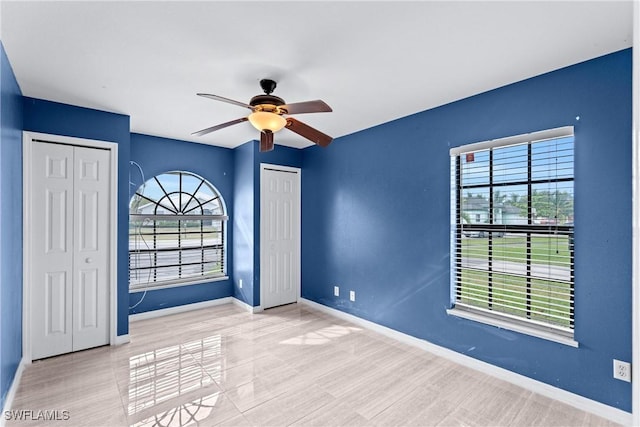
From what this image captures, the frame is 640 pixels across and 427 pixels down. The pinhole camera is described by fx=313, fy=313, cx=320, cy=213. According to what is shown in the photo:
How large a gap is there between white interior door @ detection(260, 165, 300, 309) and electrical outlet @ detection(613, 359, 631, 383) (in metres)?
3.70

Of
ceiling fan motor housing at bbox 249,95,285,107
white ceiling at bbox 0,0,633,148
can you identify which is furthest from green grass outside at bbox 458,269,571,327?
ceiling fan motor housing at bbox 249,95,285,107

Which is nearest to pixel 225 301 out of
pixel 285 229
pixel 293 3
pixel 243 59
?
pixel 285 229

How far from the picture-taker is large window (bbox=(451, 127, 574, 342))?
2.35 metres

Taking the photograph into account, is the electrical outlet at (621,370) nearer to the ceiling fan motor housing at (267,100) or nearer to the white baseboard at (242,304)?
the ceiling fan motor housing at (267,100)

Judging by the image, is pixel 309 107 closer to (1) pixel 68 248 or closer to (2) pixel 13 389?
(1) pixel 68 248

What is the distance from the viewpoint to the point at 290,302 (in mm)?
4879

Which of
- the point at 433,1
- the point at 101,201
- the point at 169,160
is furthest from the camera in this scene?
the point at 169,160

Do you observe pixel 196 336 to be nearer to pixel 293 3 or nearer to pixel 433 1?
pixel 293 3

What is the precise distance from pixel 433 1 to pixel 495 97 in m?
1.44

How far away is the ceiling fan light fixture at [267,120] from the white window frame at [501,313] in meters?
1.69

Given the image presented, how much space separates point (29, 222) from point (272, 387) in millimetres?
2635

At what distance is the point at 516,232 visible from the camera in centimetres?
259

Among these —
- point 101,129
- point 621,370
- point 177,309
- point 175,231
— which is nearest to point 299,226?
point 175,231

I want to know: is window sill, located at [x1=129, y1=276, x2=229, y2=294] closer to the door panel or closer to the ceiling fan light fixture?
the door panel
